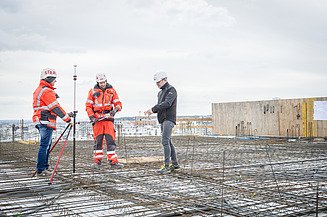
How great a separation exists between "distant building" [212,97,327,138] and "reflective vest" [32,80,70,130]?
11935 mm

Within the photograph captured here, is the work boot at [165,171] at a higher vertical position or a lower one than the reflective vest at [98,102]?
lower

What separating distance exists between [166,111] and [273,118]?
12719 mm

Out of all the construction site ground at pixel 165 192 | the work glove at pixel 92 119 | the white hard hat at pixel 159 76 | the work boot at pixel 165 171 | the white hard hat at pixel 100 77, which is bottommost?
the construction site ground at pixel 165 192

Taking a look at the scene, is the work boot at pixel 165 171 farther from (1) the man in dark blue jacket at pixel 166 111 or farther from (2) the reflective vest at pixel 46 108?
(2) the reflective vest at pixel 46 108

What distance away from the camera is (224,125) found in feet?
67.5

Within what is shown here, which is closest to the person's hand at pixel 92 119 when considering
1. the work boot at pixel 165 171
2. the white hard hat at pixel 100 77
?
the white hard hat at pixel 100 77

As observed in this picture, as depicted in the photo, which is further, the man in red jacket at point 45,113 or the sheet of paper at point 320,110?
the sheet of paper at point 320,110

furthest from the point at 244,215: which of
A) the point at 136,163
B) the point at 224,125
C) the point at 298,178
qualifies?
the point at 224,125

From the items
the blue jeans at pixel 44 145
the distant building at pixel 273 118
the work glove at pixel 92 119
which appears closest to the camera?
the blue jeans at pixel 44 145

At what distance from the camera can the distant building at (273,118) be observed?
53.8 ft

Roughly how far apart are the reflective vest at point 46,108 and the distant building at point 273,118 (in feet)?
39.2

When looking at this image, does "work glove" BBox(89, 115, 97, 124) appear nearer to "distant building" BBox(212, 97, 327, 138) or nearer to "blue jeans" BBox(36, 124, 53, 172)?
"blue jeans" BBox(36, 124, 53, 172)

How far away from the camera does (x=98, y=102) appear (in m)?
7.63

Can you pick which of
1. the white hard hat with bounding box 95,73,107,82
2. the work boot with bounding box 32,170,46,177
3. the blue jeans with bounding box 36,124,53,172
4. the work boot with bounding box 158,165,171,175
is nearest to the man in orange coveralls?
the white hard hat with bounding box 95,73,107,82
